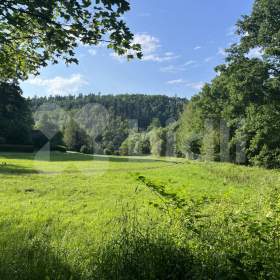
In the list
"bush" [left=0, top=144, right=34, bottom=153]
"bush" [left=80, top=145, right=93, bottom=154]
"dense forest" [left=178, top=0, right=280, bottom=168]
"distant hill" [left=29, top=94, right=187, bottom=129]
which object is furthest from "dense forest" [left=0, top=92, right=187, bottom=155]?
"dense forest" [left=178, top=0, right=280, bottom=168]

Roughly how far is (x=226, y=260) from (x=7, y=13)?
15.3ft

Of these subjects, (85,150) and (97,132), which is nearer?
(85,150)

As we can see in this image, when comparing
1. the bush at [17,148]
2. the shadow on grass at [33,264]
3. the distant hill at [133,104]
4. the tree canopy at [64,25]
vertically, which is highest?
the distant hill at [133,104]

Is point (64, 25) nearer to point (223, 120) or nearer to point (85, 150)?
point (223, 120)

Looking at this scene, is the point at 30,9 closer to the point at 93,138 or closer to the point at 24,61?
the point at 24,61

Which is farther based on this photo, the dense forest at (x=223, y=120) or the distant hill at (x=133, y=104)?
the distant hill at (x=133, y=104)

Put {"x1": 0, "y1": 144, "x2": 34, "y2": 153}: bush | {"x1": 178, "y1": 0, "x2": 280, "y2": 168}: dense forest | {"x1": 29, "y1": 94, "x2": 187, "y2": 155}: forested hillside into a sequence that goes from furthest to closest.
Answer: {"x1": 29, "y1": 94, "x2": 187, "y2": 155}: forested hillside < {"x1": 0, "y1": 144, "x2": 34, "y2": 153}: bush < {"x1": 178, "y1": 0, "x2": 280, "y2": 168}: dense forest

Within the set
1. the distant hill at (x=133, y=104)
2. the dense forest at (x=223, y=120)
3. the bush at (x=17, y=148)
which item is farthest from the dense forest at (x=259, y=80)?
the distant hill at (x=133, y=104)

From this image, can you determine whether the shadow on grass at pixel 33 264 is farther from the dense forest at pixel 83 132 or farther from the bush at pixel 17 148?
the bush at pixel 17 148

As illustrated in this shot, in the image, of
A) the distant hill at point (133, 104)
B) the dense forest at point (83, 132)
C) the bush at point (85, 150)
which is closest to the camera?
the dense forest at point (83, 132)

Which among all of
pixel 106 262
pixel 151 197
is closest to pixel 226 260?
pixel 106 262

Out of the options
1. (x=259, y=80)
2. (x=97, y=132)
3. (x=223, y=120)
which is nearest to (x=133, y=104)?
(x=97, y=132)

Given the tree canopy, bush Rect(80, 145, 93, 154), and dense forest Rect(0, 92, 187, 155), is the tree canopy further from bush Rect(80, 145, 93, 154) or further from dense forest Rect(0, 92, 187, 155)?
bush Rect(80, 145, 93, 154)

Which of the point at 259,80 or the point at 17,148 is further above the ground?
the point at 259,80
